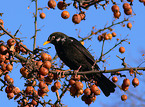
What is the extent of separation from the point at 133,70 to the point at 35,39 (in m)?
2.05

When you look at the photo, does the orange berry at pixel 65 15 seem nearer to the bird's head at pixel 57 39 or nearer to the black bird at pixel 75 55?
the black bird at pixel 75 55

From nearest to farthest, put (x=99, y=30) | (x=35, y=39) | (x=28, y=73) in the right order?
(x=28, y=73) → (x=35, y=39) → (x=99, y=30)

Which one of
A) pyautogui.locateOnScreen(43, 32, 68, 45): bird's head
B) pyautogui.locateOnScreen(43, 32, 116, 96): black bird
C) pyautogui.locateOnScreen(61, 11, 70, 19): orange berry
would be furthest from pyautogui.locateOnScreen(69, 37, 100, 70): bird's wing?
pyautogui.locateOnScreen(61, 11, 70, 19): orange berry

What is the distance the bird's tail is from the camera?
14.9 feet

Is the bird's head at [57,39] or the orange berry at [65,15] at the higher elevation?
the bird's head at [57,39]

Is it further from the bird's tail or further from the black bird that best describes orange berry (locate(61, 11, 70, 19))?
the bird's tail

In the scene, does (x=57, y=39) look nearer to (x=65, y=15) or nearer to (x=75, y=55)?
(x=75, y=55)

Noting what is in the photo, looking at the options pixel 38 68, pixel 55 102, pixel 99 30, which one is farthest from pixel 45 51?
pixel 99 30

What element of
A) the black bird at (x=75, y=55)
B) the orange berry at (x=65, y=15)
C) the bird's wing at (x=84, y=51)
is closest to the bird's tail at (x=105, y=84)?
the black bird at (x=75, y=55)

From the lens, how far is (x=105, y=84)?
4664 mm

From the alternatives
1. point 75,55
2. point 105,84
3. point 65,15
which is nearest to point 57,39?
point 75,55

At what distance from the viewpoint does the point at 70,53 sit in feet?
16.1

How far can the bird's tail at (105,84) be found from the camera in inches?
179

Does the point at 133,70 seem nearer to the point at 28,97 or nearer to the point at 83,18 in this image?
the point at 83,18
